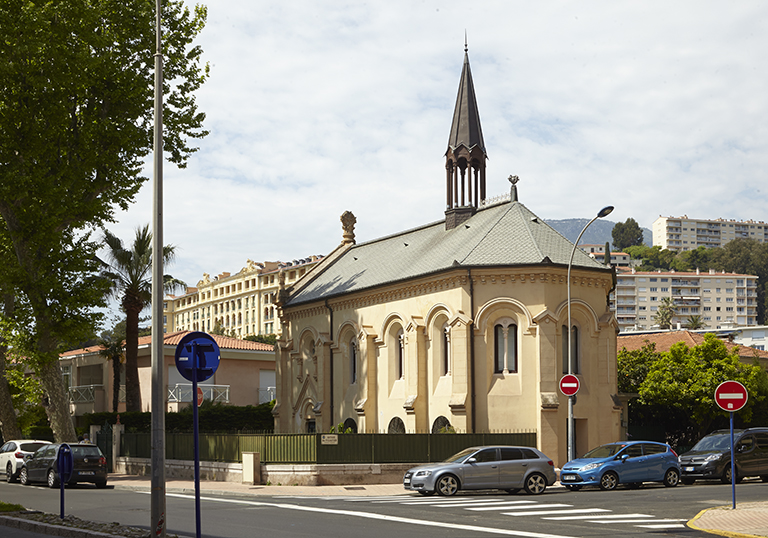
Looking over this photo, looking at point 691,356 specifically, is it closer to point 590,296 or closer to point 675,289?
point 590,296

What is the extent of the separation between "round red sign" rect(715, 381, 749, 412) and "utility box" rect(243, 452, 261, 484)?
50.0 feet

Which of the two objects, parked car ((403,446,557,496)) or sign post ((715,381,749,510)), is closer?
sign post ((715,381,749,510))

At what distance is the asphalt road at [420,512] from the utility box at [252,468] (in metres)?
3.77

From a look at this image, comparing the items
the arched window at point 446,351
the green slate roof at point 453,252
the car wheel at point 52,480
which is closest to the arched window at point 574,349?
the green slate roof at point 453,252

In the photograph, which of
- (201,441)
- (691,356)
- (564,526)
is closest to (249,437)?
(201,441)

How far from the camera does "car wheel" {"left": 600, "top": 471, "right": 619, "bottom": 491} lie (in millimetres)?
24406

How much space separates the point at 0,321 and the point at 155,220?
19.8m

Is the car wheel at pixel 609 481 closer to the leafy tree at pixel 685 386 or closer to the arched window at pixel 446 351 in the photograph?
the arched window at pixel 446 351

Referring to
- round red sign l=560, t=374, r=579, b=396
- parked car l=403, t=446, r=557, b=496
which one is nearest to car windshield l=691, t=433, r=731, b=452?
round red sign l=560, t=374, r=579, b=396

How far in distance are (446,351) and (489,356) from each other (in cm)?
254

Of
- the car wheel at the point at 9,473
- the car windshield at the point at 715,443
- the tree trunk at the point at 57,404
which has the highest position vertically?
the tree trunk at the point at 57,404

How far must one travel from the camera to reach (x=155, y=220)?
488 inches

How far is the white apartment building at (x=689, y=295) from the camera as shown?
168750 mm

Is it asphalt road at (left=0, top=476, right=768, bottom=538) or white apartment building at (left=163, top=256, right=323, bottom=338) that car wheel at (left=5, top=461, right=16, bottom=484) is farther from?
white apartment building at (left=163, top=256, right=323, bottom=338)
